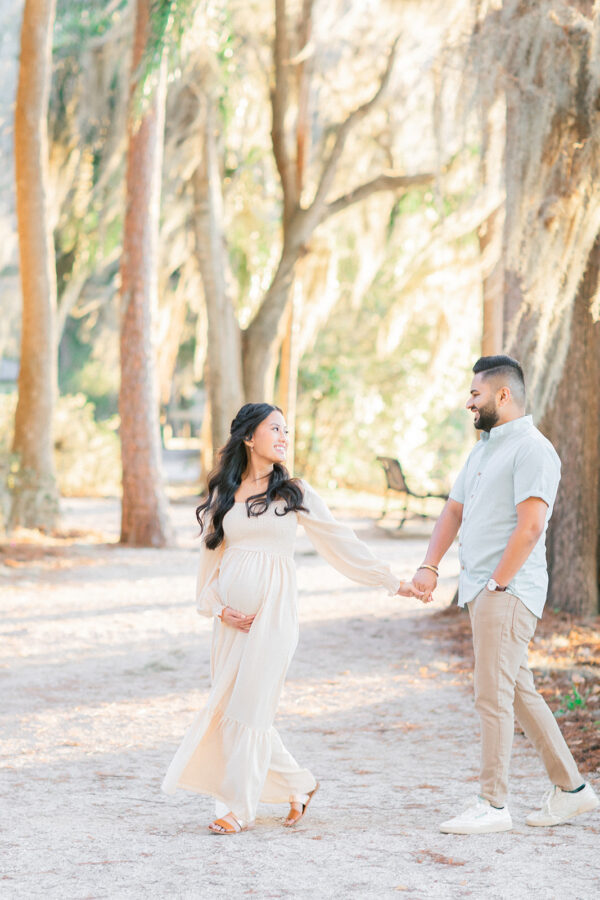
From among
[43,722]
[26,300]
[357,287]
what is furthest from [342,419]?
[43,722]

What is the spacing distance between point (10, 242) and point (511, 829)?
17524 mm

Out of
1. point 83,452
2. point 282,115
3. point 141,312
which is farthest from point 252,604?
point 83,452

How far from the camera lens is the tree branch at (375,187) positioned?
47.1ft

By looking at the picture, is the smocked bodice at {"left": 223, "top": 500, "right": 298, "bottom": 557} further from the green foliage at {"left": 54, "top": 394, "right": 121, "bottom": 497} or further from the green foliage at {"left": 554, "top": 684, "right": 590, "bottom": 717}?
the green foliage at {"left": 54, "top": 394, "right": 121, "bottom": 497}

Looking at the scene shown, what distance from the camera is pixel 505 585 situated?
349 centimetres

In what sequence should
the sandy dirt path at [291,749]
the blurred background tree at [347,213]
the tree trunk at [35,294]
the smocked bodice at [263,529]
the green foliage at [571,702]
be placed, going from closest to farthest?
the sandy dirt path at [291,749], the smocked bodice at [263,529], the green foliage at [571,702], the blurred background tree at [347,213], the tree trunk at [35,294]

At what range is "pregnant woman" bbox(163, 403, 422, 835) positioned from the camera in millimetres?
3600

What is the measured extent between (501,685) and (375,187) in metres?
11.8

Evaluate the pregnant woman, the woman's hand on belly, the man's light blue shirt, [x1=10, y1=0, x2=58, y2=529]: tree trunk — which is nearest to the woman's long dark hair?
the pregnant woman

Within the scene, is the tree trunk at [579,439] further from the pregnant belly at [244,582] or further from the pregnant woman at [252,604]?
the pregnant belly at [244,582]

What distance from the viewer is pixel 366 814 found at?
3.83m

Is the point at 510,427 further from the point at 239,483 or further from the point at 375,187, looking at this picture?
the point at 375,187

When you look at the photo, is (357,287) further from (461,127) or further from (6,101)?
(461,127)

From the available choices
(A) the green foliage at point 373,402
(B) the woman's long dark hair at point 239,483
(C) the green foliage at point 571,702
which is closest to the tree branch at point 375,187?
(A) the green foliage at point 373,402
